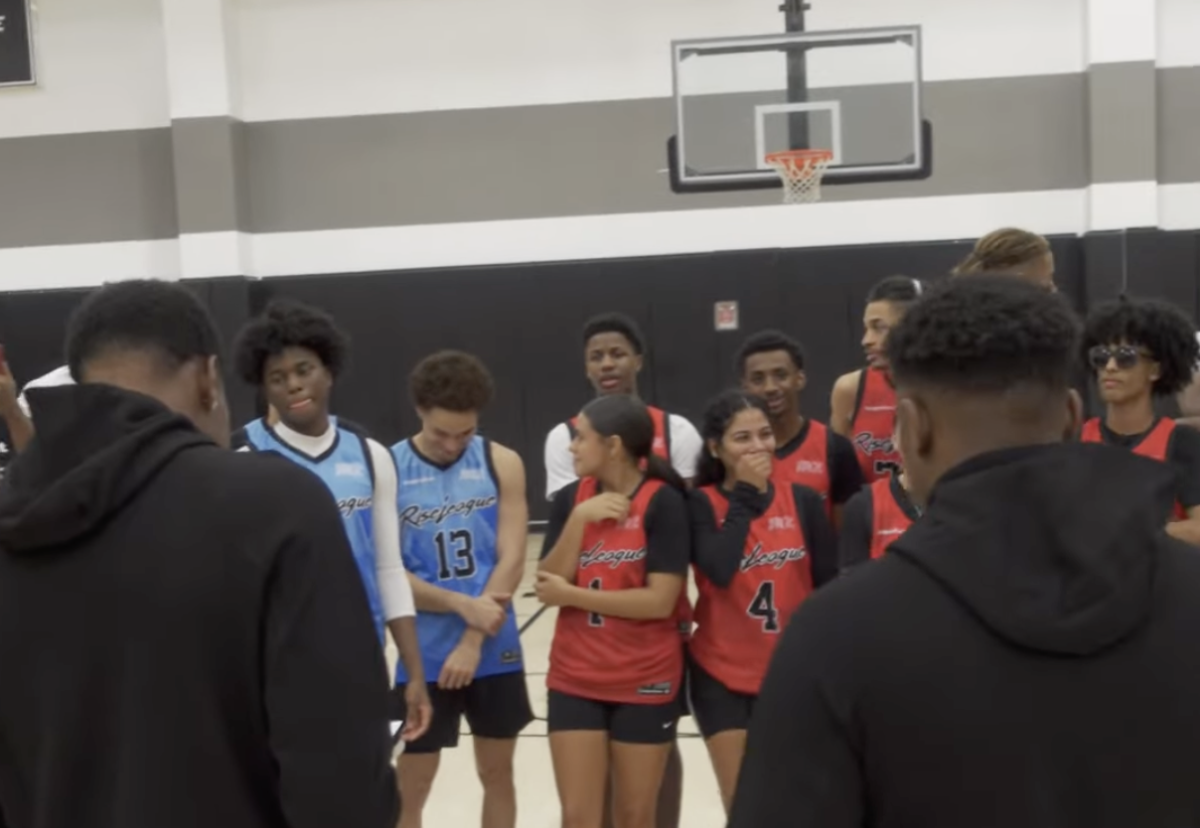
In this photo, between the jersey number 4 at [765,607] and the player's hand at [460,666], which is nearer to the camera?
the jersey number 4 at [765,607]

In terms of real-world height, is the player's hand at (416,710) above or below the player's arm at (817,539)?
below

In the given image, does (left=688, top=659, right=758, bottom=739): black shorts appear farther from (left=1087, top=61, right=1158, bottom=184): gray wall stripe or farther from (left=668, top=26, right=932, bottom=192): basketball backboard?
(left=1087, top=61, right=1158, bottom=184): gray wall stripe

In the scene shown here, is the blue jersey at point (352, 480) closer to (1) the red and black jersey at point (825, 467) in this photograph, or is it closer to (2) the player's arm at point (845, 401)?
(1) the red and black jersey at point (825, 467)

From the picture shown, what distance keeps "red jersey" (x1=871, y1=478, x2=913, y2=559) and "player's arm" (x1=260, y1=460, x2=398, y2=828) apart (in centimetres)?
174

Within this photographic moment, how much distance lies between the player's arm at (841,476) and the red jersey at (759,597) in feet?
1.11

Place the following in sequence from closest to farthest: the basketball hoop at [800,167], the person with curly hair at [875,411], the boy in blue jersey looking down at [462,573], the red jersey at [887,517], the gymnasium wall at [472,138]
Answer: the red jersey at [887,517] → the boy in blue jersey looking down at [462,573] → the person with curly hair at [875,411] → the basketball hoop at [800,167] → the gymnasium wall at [472,138]

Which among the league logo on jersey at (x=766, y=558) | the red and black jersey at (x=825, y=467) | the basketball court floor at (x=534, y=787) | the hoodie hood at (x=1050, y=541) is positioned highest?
the hoodie hood at (x=1050, y=541)

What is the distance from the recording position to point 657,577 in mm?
3475

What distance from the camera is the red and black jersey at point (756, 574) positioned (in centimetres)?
344

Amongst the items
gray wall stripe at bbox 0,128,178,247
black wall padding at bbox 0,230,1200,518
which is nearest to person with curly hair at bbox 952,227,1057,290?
black wall padding at bbox 0,230,1200,518

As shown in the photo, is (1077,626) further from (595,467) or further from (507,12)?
(507,12)

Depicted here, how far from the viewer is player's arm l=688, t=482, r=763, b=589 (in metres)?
3.43

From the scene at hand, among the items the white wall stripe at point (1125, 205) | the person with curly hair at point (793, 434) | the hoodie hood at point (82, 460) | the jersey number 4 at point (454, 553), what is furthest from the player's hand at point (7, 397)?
the white wall stripe at point (1125, 205)

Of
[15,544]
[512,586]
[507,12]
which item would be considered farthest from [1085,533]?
[507,12]
